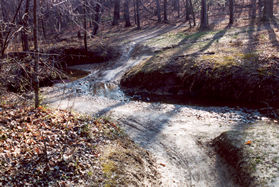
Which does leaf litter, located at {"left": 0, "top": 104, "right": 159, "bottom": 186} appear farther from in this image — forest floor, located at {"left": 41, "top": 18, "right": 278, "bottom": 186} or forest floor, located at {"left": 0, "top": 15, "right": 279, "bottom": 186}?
forest floor, located at {"left": 41, "top": 18, "right": 278, "bottom": 186}

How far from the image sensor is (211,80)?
40.9 ft

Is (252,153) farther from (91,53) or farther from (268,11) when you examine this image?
(268,11)

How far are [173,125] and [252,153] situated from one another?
3887 mm

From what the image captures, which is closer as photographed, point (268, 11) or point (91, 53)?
point (268, 11)

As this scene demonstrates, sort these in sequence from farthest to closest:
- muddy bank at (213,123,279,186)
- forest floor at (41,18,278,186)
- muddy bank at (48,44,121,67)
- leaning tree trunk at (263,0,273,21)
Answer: muddy bank at (48,44,121,67) → leaning tree trunk at (263,0,273,21) → forest floor at (41,18,278,186) → muddy bank at (213,123,279,186)

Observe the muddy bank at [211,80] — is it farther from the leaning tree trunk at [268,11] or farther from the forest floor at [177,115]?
the leaning tree trunk at [268,11]

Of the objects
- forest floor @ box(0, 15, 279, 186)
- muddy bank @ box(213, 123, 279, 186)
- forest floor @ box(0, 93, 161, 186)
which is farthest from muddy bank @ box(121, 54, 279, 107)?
forest floor @ box(0, 93, 161, 186)

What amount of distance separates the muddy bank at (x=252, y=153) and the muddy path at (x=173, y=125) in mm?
340

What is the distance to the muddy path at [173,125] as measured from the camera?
6516 millimetres

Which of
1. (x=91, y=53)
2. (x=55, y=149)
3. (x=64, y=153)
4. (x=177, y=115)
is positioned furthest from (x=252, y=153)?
(x=91, y=53)

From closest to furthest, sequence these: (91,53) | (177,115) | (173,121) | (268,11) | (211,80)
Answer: (173,121) → (177,115) → (211,80) → (268,11) → (91,53)

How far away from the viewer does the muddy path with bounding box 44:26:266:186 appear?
6516 millimetres

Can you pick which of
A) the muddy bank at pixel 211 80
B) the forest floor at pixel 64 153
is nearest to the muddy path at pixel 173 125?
the forest floor at pixel 64 153

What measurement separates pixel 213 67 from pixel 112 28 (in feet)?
91.2
